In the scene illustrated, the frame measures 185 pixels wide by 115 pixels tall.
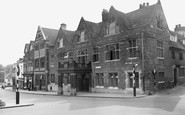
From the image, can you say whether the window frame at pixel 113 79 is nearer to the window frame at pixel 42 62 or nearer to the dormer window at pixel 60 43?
the dormer window at pixel 60 43

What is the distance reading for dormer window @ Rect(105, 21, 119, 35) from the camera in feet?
93.1

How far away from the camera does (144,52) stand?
2453 cm

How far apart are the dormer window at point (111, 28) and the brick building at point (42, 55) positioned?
54.0 ft

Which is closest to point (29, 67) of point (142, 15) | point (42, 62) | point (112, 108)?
point (42, 62)

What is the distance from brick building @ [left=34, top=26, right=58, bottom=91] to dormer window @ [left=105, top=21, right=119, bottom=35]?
16.5 meters

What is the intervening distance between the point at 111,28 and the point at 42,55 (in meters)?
20.6

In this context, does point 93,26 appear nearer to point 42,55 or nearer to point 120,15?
point 120,15

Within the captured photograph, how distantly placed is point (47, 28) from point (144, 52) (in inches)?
1116

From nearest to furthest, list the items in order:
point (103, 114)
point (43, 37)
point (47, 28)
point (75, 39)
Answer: point (103, 114)
point (75, 39)
point (43, 37)
point (47, 28)

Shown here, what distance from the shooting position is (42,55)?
4422 cm

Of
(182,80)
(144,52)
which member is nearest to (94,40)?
(144,52)

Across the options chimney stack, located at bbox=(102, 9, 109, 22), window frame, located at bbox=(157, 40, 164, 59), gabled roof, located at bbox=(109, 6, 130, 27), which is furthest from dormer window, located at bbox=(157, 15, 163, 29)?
chimney stack, located at bbox=(102, 9, 109, 22)

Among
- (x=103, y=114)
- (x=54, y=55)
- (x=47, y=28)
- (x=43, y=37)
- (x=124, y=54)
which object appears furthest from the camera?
(x=47, y=28)

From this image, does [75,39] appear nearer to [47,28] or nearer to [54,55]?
[54,55]
